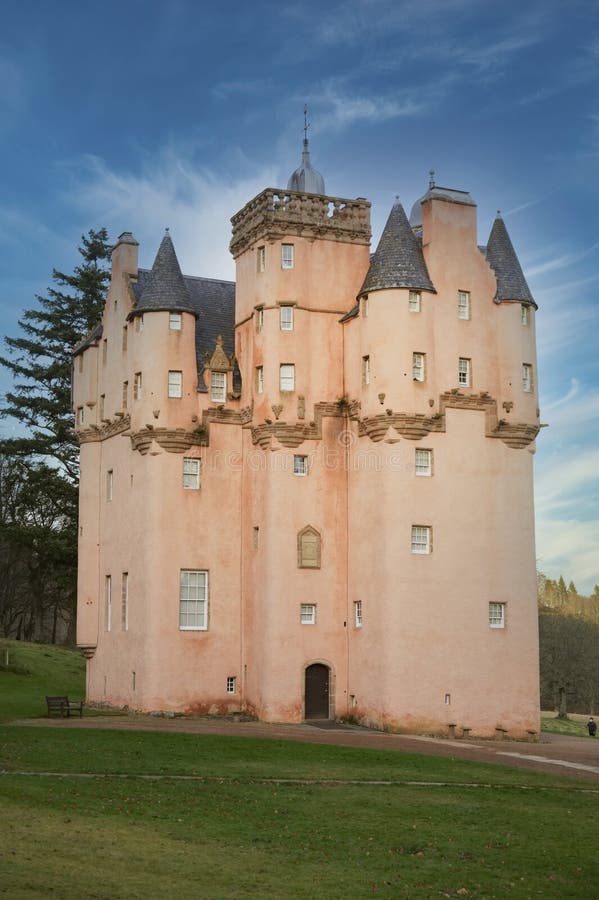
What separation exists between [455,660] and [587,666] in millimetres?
52020

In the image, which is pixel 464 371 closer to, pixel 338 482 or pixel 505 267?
pixel 505 267

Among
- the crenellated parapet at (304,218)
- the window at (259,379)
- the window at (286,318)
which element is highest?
the crenellated parapet at (304,218)

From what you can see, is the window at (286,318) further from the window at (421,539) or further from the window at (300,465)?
the window at (421,539)

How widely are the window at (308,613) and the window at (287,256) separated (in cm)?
1405

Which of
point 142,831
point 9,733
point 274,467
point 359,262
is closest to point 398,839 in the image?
point 142,831

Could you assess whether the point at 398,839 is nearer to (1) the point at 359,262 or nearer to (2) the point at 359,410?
(2) the point at 359,410

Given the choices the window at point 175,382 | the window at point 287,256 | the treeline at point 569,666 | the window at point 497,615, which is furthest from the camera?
the treeline at point 569,666

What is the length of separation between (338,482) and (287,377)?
4.84 m

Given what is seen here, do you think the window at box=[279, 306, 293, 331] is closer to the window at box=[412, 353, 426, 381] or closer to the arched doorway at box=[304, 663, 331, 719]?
the window at box=[412, 353, 426, 381]

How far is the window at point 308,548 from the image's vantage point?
162 ft

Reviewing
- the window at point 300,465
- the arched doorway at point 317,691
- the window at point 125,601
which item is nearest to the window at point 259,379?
the window at point 300,465

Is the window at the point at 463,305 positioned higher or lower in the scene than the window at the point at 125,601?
higher

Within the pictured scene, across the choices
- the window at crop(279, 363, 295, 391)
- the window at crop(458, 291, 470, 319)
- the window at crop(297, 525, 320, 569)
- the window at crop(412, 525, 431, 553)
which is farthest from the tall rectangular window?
the window at crop(297, 525, 320, 569)

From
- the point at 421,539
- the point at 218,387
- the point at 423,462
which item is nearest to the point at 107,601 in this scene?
the point at 218,387
